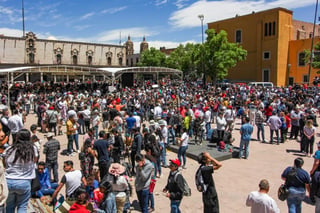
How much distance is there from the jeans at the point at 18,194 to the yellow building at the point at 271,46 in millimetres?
39623

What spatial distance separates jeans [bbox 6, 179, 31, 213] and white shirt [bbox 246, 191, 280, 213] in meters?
3.44

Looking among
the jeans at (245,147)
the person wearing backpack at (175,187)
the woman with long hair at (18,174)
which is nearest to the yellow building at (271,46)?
the jeans at (245,147)

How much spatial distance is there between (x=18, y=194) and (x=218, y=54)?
106ft

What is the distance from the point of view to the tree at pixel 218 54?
34250 millimetres

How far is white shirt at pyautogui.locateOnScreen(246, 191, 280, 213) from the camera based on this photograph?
3.90 meters

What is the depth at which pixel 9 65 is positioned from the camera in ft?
154

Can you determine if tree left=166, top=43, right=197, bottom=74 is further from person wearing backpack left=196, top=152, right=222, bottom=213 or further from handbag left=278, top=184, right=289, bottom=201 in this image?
person wearing backpack left=196, top=152, right=222, bottom=213

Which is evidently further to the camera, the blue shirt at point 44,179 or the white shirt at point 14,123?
the white shirt at point 14,123

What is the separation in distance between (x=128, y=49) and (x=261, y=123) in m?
69.2

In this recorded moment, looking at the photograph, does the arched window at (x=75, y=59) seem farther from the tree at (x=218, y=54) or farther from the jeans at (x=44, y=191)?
the jeans at (x=44, y=191)

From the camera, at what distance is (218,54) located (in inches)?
1340

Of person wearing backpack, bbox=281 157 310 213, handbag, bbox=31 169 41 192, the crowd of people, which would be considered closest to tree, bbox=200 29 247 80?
the crowd of people

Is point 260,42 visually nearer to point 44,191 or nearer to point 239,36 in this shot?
point 239,36

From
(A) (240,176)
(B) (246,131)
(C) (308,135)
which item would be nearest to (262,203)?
(A) (240,176)
